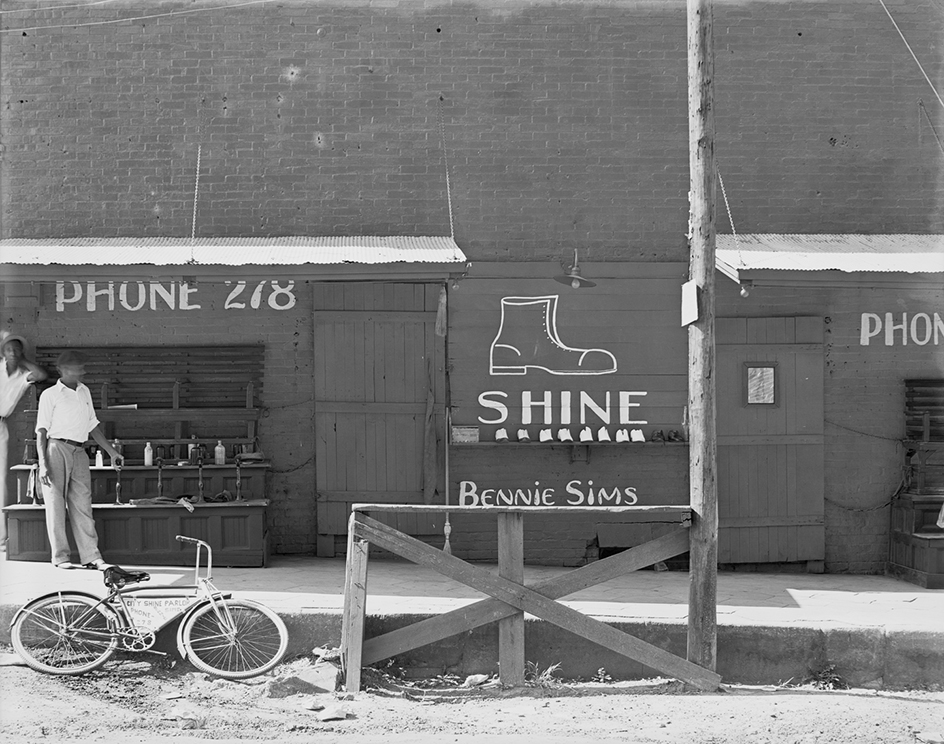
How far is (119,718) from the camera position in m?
6.55

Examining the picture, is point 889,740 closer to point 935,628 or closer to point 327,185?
point 935,628

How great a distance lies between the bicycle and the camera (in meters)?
7.25

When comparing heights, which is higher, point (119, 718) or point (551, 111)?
point (551, 111)

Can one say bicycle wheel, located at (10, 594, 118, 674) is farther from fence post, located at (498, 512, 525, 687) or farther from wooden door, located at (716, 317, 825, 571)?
wooden door, located at (716, 317, 825, 571)

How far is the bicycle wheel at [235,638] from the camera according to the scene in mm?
7234

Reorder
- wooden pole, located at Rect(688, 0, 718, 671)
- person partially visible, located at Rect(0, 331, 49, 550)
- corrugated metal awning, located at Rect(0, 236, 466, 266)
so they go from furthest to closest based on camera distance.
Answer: person partially visible, located at Rect(0, 331, 49, 550) → corrugated metal awning, located at Rect(0, 236, 466, 266) → wooden pole, located at Rect(688, 0, 718, 671)

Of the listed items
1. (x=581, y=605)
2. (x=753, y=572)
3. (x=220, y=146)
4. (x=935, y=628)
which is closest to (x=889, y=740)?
(x=935, y=628)

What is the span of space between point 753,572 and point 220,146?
6961mm

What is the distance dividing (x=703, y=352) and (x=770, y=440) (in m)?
3.37

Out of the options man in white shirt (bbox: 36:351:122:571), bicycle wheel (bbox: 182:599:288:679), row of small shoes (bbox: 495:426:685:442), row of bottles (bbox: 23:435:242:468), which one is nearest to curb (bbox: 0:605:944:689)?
bicycle wheel (bbox: 182:599:288:679)

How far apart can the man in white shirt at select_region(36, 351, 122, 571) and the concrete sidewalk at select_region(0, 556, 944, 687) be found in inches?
10.9

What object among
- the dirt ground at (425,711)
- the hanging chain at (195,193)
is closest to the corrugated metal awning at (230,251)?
the hanging chain at (195,193)

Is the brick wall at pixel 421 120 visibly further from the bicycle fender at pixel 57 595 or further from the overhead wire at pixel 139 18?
the bicycle fender at pixel 57 595

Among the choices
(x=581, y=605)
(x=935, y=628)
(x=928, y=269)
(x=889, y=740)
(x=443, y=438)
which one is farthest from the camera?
(x=443, y=438)
